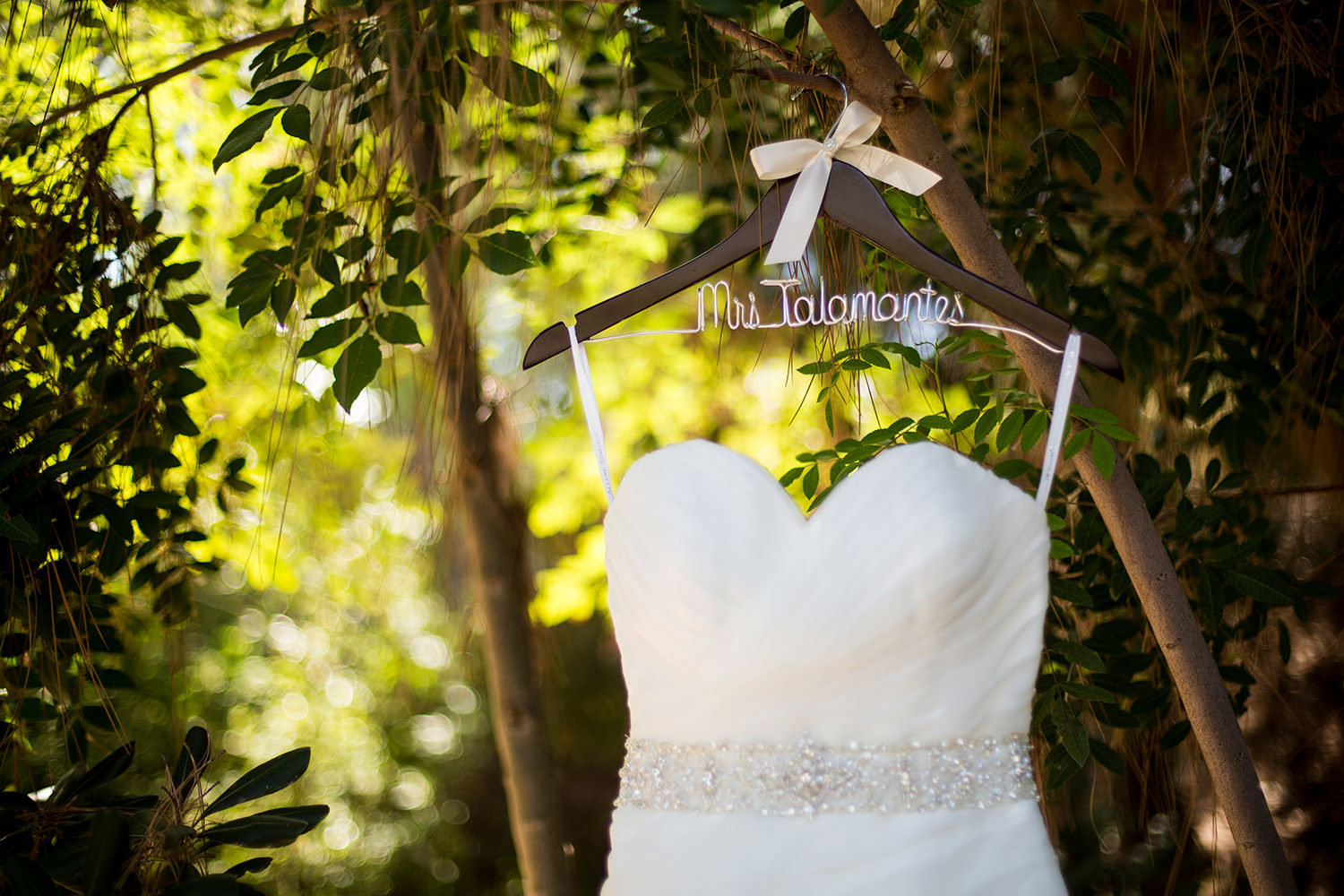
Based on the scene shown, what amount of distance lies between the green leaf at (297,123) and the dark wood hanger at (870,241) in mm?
312

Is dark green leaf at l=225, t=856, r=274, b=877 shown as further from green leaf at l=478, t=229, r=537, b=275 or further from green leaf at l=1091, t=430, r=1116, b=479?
green leaf at l=1091, t=430, r=1116, b=479

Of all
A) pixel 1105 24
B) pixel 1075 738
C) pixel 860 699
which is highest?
pixel 1105 24

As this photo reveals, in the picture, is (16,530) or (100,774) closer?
(16,530)

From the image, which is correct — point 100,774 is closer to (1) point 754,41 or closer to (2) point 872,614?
(2) point 872,614

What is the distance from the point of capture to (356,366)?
0.95 m

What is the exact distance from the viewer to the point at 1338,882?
212cm

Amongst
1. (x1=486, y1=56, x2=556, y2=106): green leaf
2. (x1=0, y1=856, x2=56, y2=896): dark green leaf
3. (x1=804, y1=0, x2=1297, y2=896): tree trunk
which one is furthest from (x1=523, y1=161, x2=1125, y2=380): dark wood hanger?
(x1=0, y1=856, x2=56, y2=896): dark green leaf

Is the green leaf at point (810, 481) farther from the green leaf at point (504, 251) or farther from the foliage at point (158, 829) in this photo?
the foliage at point (158, 829)

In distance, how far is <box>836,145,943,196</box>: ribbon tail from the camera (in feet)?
2.96

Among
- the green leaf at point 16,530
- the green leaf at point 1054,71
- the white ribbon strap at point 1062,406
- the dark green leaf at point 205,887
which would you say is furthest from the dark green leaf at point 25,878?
the green leaf at point 1054,71

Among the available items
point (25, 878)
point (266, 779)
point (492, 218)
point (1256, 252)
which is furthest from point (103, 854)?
point (1256, 252)

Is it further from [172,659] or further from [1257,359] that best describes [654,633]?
[1257,359]

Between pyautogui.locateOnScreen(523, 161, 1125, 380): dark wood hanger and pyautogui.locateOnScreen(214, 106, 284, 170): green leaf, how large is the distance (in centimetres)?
35

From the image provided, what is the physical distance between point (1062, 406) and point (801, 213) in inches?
12.1
